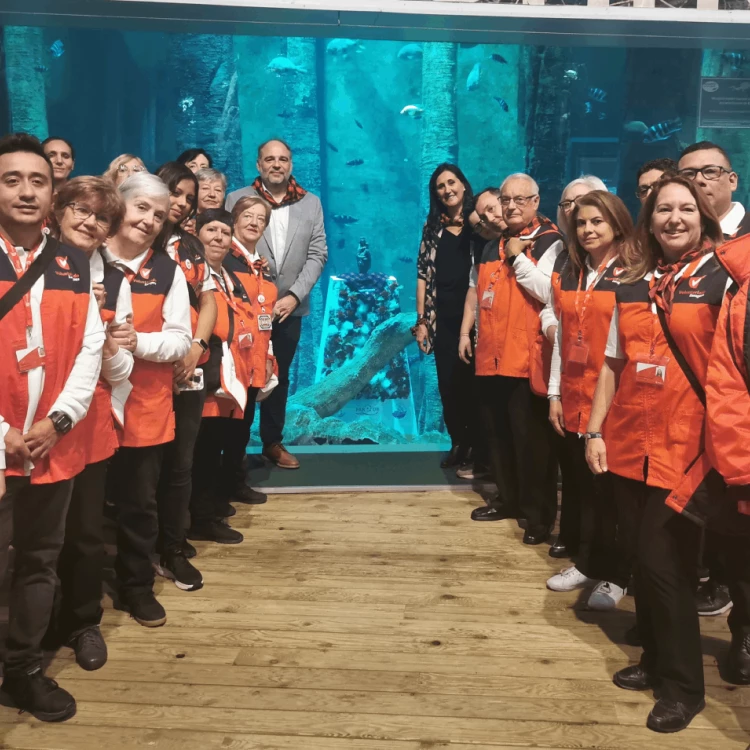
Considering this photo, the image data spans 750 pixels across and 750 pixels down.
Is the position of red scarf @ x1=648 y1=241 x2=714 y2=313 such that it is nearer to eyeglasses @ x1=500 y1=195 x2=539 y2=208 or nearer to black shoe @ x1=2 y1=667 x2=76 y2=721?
eyeglasses @ x1=500 y1=195 x2=539 y2=208

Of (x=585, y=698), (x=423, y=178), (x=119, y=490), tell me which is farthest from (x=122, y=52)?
(x=585, y=698)

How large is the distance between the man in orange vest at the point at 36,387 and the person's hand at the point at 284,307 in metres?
2.56

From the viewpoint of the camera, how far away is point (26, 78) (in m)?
5.82

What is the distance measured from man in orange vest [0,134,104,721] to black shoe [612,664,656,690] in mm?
1800

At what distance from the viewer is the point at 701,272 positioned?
8.00 ft

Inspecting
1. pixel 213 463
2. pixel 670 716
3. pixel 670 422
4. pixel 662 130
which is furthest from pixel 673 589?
pixel 662 130

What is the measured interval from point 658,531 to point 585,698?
653mm

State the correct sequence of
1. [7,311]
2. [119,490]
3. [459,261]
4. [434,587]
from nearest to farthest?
[7,311] < [119,490] < [434,587] < [459,261]

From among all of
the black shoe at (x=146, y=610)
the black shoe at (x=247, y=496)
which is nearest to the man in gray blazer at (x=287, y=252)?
the black shoe at (x=247, y=496)

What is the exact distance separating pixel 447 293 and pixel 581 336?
2.03 m

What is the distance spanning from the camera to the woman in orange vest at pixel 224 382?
12.9 feet

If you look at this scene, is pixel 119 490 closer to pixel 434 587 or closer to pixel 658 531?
pixel 434 587

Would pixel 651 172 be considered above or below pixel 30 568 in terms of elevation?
above

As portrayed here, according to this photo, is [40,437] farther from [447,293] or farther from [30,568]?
[447,293]
